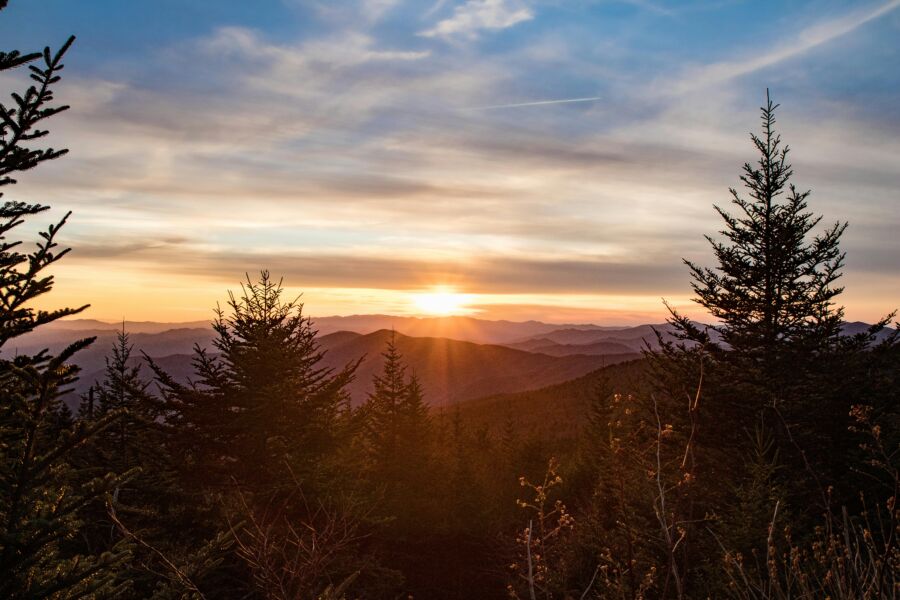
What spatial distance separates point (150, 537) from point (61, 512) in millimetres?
9040

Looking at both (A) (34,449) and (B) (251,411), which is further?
(B) (251,411)

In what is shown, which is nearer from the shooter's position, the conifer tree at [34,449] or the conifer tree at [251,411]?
the conifer tree at [34,449]

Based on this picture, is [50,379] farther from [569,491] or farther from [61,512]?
[569,491]

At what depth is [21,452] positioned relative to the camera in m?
4.34

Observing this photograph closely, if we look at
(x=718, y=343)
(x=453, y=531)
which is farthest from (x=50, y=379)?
(x=453, y=531)

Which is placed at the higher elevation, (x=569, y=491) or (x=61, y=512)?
(x=61, y=512)

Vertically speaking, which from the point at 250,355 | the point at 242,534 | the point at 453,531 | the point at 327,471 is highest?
the point at 250,355

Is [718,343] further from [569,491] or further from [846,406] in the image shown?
[569,491]

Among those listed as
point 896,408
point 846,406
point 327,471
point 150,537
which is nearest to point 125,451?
point 150,537

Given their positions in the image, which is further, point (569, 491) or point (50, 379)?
point (569, 491)

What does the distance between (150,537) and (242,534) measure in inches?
72.7

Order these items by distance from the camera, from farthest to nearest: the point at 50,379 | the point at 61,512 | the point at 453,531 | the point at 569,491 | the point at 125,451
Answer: the point at 569,491 → the point at 453,531 → the point at 125,451 → the point at 61,512 → the point at 50,379

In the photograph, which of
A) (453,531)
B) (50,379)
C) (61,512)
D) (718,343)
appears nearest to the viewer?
(50,379)

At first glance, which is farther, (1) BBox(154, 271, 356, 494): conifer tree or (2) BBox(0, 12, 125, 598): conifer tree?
(1) BBox(154, 271, 356, 494): conifer tree
